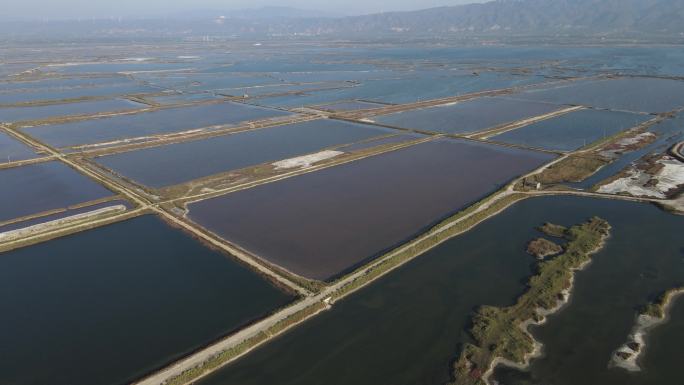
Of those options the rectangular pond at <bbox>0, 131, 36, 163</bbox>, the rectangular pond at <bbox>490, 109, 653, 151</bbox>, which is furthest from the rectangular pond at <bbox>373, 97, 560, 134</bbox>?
the rectangular pond at <bbox>0, 131, 36, 163</bbox>

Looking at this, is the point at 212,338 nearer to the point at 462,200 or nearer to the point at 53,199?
the point at 462,200

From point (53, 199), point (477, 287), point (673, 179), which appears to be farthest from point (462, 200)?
point (53, 199)

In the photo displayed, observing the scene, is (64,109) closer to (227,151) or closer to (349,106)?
(227,151)

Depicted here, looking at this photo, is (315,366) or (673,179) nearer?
(315,366)

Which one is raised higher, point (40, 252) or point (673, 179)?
point (673, 179)

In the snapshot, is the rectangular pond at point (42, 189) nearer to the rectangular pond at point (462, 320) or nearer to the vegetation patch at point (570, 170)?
the rectangular pond at point (462, 320)

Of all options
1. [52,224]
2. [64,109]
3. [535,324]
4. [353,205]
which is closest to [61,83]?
[64,109]
